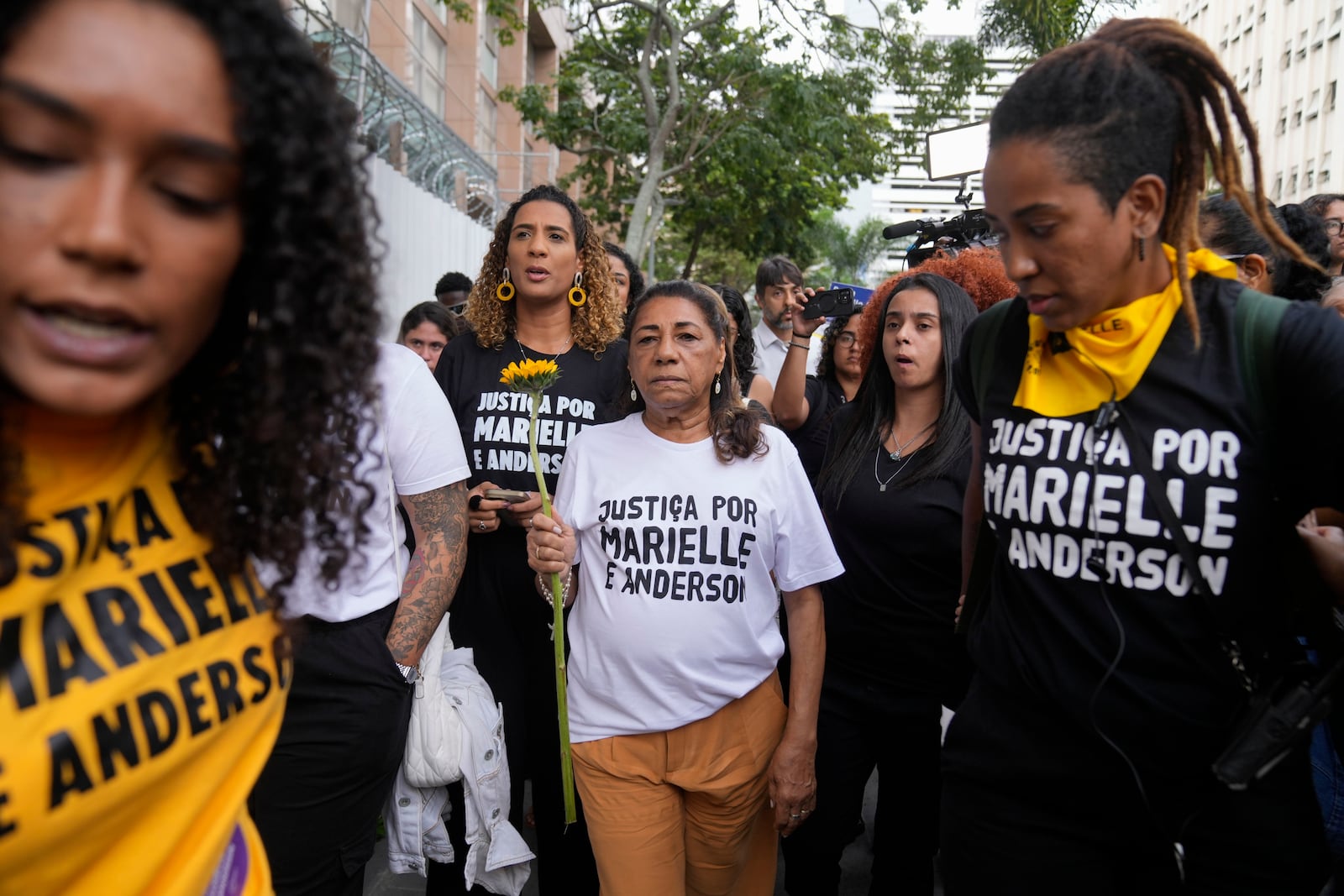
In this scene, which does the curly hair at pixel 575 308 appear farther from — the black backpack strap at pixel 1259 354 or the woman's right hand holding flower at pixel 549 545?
the black backpack strap at pixel 1259 354

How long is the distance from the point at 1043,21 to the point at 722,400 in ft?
35.1

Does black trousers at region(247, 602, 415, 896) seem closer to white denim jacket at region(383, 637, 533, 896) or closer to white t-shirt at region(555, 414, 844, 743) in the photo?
white denim jacket at region(383, 637, 533, 896)

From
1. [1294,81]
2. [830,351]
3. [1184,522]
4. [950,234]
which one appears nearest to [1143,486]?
[1184,522]

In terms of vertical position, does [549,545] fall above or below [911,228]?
below

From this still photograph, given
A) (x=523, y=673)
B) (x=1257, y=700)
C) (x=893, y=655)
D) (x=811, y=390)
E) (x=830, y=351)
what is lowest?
→ (x=523, y=673)

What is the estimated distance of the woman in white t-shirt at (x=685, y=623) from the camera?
2686 mm

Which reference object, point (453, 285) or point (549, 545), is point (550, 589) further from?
point (453, 285)

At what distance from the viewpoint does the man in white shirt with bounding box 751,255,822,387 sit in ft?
18.4

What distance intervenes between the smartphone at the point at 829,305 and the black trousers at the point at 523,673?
5.56ft

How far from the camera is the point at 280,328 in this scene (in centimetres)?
116

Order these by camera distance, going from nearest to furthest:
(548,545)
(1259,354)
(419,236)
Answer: (1259,354), (548,545), (419,236)

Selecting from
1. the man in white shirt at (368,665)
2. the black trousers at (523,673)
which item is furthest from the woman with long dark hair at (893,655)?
the man in white shirt at (368,665)

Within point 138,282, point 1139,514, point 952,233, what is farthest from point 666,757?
point 952,233

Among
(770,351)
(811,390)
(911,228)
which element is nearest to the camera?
(811,390)
